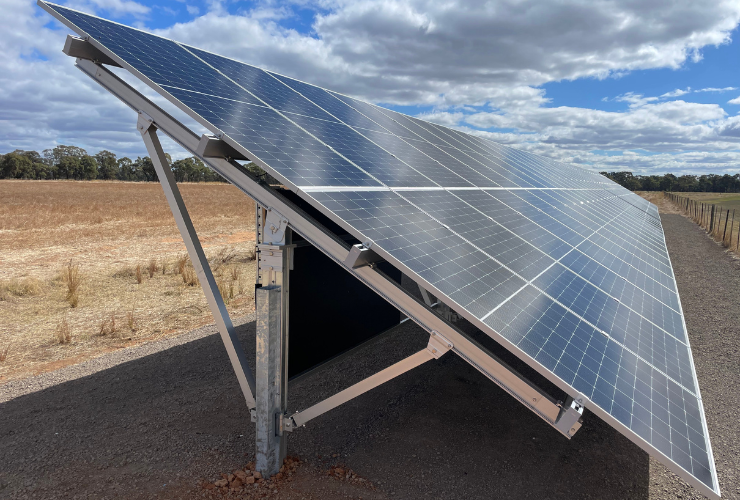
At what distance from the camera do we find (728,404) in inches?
333

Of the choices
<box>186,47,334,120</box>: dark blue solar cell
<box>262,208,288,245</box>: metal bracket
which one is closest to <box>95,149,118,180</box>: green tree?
<box>186,47,334,120</box>: dark blue solar cell

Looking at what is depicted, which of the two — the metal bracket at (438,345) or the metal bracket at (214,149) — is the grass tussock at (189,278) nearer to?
the metal bracket at (214,149)

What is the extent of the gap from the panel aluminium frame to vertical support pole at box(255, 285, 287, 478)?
3.27 ft

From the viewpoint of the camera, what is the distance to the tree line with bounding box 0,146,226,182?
9622 centimetres

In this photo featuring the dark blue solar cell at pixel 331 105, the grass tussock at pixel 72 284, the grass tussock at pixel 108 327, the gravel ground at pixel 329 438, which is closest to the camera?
the gravel ground at pixel 329 438

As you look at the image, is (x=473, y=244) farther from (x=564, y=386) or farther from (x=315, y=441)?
(x=315, y=441)

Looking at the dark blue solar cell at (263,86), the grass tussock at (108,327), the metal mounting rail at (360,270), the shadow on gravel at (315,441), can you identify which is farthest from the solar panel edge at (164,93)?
the grass tussock at (108,327)

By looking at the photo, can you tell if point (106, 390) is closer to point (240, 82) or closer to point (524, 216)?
point (240, 82)

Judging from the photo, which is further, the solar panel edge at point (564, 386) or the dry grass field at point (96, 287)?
the dry grass field at point (96, 287)

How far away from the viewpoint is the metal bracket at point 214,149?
15.7ft

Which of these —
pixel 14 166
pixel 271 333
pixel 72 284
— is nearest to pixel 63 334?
pixel 72 284

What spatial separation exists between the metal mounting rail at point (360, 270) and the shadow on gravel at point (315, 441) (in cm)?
222

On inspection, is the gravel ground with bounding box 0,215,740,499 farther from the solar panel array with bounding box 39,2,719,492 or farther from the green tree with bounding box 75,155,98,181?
the green tree with bounding box 75,155,98,181

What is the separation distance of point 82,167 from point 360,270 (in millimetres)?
122646
